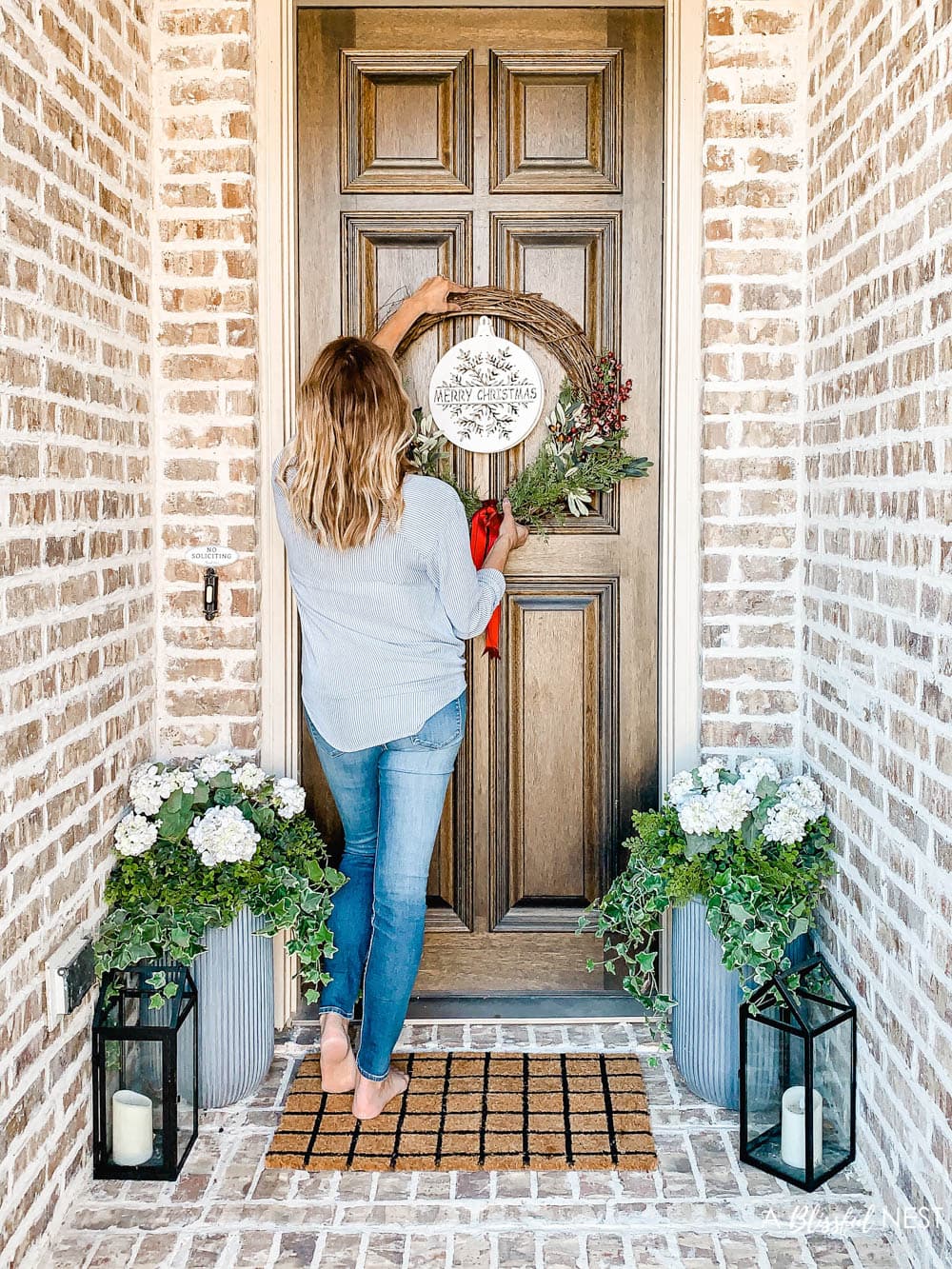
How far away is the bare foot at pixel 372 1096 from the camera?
274 cm

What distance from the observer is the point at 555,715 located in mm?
3262

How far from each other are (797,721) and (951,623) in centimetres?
104

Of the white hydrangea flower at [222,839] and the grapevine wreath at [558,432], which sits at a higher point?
the grapevine wreath at [558,432]

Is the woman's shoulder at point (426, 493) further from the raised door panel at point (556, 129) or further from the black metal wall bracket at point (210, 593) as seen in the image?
the raised door panel at point (556, 129)

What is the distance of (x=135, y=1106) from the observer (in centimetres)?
252

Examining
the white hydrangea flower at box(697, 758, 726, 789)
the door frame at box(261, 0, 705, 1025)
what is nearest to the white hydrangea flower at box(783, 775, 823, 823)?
the white hydrangea flower at box(697, 758, 726, 789)

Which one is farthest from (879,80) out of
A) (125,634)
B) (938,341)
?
(125,634)

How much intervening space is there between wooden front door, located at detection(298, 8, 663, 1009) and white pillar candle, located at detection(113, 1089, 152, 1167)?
0.95m

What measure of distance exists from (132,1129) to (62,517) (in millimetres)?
1274

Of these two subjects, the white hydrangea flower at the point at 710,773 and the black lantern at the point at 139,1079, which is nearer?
the black lantern at the point at 139,1079

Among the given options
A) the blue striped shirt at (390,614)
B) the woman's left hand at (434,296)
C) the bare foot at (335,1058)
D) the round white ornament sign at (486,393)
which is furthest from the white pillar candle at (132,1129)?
the woman's left hand at (434,296)

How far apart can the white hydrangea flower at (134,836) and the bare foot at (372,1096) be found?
0.73 m

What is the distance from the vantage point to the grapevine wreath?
3.09 m

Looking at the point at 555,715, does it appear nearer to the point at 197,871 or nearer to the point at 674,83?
the point at 197,871
